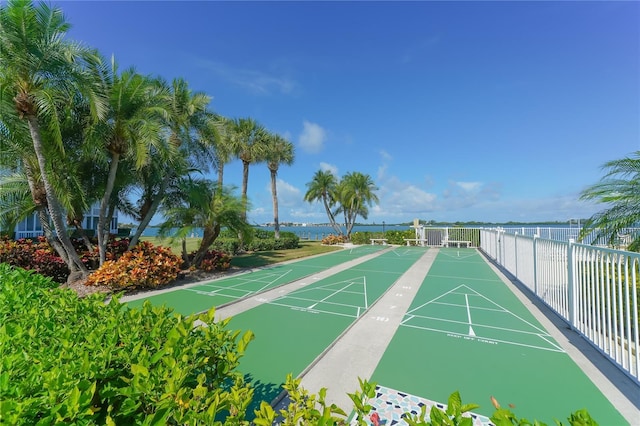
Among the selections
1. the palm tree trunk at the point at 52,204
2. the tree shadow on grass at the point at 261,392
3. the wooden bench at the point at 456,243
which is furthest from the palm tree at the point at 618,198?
the wooden bench at the point at 456,243

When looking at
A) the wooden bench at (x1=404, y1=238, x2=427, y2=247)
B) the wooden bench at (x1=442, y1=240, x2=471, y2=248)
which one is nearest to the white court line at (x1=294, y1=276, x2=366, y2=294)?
the wooden bench at (x1=442, y1=240, x2=471, y2=248)

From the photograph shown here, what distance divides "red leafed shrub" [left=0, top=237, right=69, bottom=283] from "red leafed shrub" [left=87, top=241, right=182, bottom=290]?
2.37 meters

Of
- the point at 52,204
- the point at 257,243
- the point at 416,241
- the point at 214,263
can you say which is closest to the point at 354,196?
the point at 416,241

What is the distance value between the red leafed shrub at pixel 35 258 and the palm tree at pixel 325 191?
22338 mm

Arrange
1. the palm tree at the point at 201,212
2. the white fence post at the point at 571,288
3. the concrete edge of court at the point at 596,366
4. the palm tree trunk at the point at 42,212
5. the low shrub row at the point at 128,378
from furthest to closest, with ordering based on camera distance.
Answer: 1. the palm tree at the point at 201,212
2. the palm tree trunk at the point at 42,212
3. the white fence post at the point at 571,288
4. the concrete edge of court at the point at 596,366
5. the low shrub row at the point at 128,378

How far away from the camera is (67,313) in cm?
236

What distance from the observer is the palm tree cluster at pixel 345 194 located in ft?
94.1

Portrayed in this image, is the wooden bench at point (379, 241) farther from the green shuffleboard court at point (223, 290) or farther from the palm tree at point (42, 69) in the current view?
the palm tree at point (42, 69)

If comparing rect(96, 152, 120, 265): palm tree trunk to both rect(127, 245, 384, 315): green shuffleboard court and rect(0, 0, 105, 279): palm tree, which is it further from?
rect(127, 245, 384, 315): green shuffleboard court

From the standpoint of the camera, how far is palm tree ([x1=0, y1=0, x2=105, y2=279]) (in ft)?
20.2

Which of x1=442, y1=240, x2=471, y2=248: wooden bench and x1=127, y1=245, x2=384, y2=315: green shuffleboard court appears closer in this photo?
x1=127, y1=245, x2=384, y2=315: green shuffleboard court

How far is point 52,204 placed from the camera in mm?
7371

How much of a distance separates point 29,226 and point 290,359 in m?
21.0

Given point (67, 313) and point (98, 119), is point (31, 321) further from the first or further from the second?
point (98, 119)
